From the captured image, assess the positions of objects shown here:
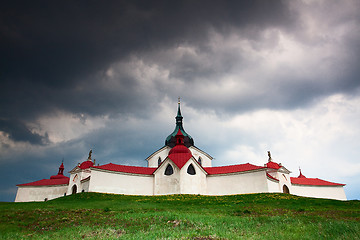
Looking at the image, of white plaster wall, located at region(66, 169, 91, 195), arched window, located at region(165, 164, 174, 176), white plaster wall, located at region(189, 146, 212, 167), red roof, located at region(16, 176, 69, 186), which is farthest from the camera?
white plaster wall, located at region(189, 146, 212, 167)

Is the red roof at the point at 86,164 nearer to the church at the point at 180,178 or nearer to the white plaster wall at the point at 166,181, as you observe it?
the church at the point at 180,178

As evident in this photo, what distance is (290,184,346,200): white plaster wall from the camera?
46.5m

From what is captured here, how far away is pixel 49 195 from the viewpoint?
4678cm

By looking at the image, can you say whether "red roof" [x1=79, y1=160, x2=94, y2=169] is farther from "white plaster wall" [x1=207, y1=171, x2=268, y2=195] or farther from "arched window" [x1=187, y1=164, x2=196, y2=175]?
"white plaster wall" [x1=207, y1=171, x2=268, y2=195]

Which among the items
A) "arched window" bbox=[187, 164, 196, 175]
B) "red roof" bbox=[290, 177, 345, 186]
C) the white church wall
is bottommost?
the white church wall

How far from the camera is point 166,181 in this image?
3922cm

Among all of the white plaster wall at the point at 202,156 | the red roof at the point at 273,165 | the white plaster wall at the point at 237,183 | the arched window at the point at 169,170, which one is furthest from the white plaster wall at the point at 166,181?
the red roof at the point at 273,165

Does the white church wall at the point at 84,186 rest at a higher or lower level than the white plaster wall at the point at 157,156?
lower

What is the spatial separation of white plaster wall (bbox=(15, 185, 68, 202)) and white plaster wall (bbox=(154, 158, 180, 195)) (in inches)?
756

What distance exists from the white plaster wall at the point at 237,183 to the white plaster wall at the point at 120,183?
10.3 m

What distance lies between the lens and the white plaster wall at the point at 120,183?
37031 mm

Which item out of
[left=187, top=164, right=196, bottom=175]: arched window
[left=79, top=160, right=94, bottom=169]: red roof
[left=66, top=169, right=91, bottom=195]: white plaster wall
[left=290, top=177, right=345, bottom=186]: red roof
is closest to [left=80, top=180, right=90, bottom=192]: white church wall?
[left=66, top=169, right=91, bottom=195]: white plaster wall

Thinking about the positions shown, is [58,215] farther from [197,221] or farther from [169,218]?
[197,221]

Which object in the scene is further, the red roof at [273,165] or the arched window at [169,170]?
the red roof at [273,165]
